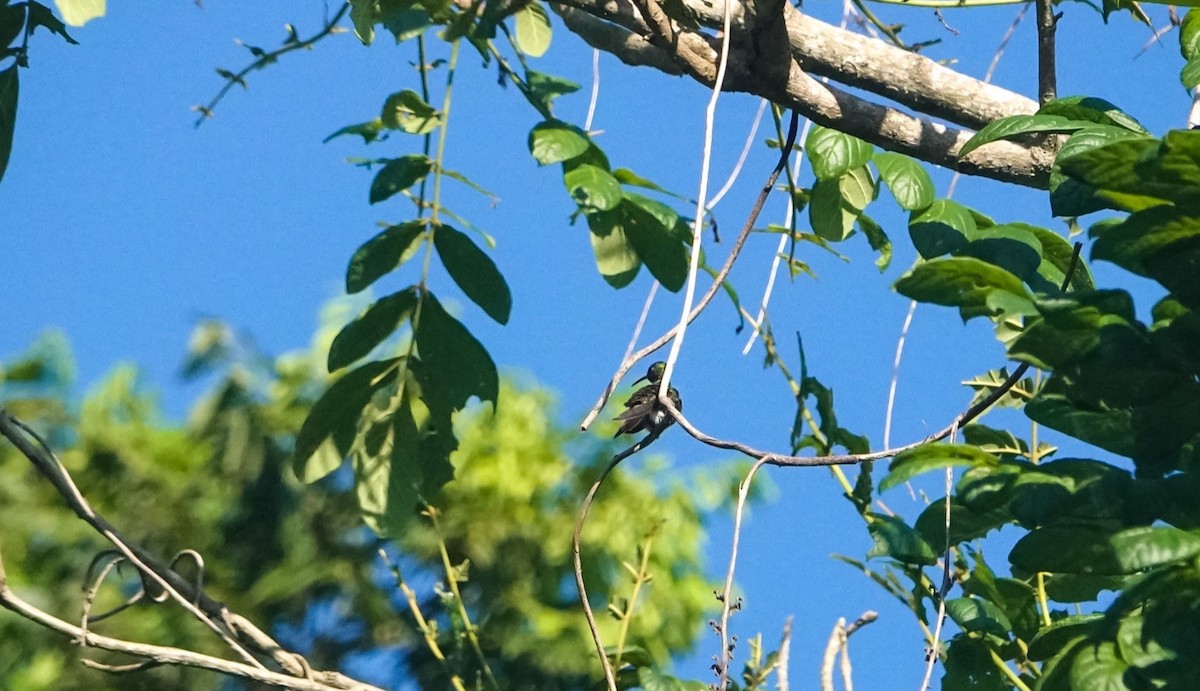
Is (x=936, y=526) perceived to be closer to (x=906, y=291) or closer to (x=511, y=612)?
(x=906, y=291)

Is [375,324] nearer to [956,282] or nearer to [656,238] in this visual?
[656,238]

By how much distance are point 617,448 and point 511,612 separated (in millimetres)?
272

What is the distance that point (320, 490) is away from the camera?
4.99 feet

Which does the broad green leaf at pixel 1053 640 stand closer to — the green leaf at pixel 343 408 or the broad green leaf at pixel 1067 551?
the broad green leaf at pixel 1067 551

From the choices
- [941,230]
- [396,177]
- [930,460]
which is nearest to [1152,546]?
[930,460]

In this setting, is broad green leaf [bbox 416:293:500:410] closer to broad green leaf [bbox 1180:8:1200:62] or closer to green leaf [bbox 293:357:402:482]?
green leaf [bbox 293:357:402:482]

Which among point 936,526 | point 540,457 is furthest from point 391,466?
point 540,457

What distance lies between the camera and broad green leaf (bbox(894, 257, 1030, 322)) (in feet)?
1.91

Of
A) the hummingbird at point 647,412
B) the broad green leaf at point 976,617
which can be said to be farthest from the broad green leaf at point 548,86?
the broad green leaf at point 976,617

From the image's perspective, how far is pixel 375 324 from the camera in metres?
1.08

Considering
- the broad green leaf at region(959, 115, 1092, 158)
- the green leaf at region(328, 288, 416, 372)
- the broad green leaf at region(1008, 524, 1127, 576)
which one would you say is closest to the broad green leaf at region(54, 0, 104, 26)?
the green leaf at region(328, 288, 416, 372)

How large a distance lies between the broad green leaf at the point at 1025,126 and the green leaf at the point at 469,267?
48 centimetres

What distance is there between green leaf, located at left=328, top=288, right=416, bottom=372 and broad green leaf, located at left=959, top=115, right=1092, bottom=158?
535 mm

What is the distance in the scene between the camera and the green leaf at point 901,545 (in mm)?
759
